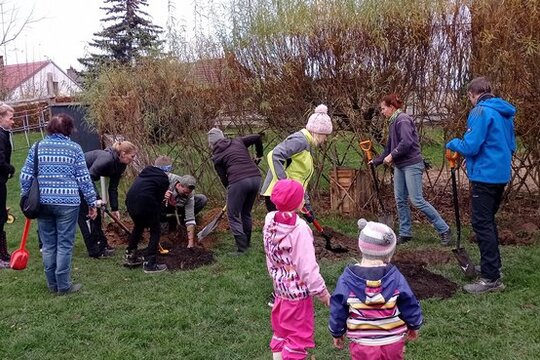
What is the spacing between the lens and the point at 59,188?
5.09 m

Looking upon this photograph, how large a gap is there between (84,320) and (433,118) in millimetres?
5282

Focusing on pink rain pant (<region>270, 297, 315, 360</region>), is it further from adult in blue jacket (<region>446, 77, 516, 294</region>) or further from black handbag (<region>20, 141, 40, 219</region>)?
black handbag (<region>20, 141, 40, 219</region>)

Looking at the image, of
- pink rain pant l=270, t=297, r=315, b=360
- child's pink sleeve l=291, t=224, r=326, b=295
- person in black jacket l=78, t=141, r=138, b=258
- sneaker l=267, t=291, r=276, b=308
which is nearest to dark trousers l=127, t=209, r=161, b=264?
person in black jacket l=78, t=141, r=138, b=258

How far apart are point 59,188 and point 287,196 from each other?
270 cm

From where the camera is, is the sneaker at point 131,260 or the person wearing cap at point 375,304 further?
the sneaker at point 131,260

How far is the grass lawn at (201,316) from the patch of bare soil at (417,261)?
0.14 metres

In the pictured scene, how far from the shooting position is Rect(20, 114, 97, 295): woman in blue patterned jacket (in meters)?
5.06

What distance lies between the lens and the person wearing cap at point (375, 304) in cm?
275

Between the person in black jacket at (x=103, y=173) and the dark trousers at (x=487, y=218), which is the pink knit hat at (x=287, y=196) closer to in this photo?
the dark trousers at (x=487, y=218)

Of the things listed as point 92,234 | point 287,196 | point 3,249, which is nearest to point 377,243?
point 287,196

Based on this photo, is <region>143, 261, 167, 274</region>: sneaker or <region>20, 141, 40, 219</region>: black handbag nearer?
<region>20, 141, 40, 219</region>: black handbag

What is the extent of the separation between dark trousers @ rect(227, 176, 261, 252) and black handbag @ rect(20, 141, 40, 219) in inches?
82.0

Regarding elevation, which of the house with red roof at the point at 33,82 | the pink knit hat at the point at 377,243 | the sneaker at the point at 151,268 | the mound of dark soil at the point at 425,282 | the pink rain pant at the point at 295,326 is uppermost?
the house with red roof at the point at 33,82

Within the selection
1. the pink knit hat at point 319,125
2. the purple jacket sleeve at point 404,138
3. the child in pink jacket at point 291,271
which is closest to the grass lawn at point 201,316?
the child in pink jacket at point 291,271
